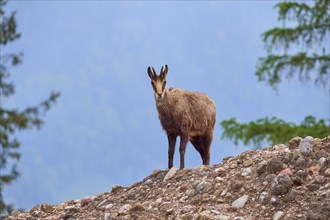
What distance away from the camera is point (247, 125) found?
2725 cm

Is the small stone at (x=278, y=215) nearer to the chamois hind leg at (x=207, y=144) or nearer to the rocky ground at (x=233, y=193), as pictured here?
the rocky ground at (x=233, y=193)

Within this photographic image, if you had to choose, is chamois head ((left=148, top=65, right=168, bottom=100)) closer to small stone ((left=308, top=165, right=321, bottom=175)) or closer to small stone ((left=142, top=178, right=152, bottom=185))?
small stone ((left=142, top=178, right=152, bottom=185))

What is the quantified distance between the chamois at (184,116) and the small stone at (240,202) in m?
2.65

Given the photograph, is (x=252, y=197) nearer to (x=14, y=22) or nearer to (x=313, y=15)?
(x=14, y=22)

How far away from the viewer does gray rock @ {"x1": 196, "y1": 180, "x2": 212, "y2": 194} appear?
10.5m

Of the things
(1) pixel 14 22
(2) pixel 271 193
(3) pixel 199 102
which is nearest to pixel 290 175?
(2) pixel 271 193

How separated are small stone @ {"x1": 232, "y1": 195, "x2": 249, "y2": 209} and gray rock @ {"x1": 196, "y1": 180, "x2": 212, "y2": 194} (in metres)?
0.71

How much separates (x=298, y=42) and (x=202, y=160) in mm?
15523

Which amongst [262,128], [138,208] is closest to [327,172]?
[138,208]

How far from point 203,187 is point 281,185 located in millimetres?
1277

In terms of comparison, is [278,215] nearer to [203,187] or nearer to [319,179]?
[319,179]

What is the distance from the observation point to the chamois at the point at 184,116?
12.6 m

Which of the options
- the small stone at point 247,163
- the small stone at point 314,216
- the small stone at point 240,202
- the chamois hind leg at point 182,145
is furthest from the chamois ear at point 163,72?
Result: the small stone at point 314,216

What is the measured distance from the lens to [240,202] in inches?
387
